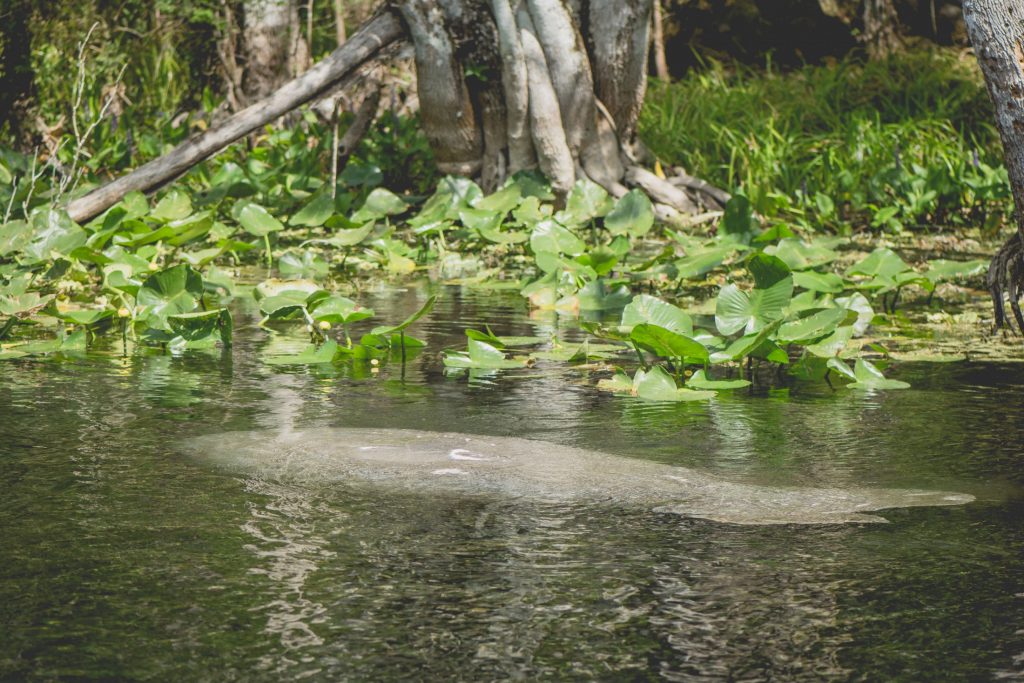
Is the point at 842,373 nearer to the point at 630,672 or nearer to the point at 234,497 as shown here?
the point at 234,497

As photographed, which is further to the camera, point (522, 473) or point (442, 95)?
point (442, 95)

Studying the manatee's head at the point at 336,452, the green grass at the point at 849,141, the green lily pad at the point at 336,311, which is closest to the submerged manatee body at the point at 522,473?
the manatee's head at the point at 336,452

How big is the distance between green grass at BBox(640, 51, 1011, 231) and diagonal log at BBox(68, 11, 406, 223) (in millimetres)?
1918

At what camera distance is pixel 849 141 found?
285 inches

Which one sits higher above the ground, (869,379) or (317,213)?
(317,213)

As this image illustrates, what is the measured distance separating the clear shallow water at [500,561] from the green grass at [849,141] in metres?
3.58

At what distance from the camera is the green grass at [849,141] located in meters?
6.29

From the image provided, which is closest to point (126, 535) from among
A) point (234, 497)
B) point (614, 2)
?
point (234, 497)

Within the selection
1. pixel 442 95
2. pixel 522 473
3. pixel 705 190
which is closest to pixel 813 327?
pixel 522 473

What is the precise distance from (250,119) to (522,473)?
383 cm

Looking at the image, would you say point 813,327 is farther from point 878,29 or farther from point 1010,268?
point 878,29

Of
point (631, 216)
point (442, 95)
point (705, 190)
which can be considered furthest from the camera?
point (705, 190)

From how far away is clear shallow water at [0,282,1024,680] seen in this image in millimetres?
1468

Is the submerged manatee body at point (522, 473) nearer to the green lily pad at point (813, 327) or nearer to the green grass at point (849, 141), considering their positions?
the green lily pad at point (813, 327)
